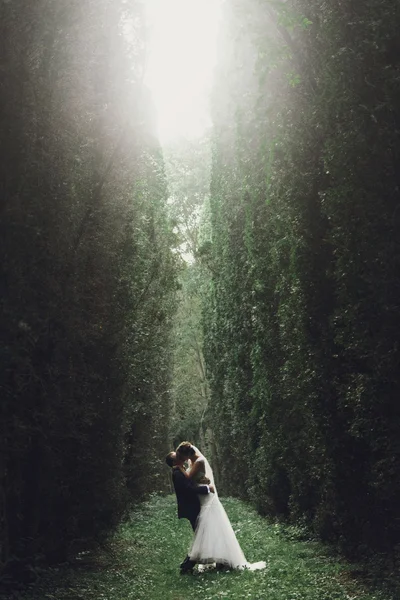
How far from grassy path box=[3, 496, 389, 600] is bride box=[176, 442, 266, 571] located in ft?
0.77

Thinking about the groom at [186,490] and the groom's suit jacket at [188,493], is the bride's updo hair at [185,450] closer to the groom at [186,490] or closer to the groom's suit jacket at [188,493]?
the groom at [186,490]

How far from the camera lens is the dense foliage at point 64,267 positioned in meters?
7.97

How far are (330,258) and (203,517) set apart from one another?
15.0ft

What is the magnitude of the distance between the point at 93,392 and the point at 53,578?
12.0ft

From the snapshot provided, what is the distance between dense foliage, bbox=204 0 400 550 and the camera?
293 inches

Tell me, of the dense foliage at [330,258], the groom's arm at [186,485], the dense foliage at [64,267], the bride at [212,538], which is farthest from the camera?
the groom's arm at [186,485]

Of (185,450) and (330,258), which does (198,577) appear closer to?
(185,450)

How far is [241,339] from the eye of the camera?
21578mm

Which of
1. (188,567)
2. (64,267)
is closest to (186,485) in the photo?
(188,567)

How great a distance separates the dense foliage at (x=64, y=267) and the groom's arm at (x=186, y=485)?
63.9 inches

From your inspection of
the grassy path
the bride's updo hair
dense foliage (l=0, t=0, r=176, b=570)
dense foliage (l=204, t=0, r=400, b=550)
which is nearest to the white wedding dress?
the grassy path

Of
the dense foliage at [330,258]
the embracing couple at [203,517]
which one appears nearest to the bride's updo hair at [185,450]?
the embracing couple at [203,517]

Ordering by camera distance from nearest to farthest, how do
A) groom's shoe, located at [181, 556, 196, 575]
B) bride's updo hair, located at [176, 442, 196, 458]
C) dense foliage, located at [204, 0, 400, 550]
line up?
A: dense foliage, located at [204, 0, 400, 550] → groom's shoe, located at [181, 556, 196, 575] → bride's updo hair, located at [176, 442, 196, 458]

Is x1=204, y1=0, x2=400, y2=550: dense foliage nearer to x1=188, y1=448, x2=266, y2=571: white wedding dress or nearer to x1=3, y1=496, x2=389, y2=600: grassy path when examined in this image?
x1=3, y1=496, x2=389, y2=600: grassy path
